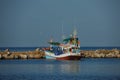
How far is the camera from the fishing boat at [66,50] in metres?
106

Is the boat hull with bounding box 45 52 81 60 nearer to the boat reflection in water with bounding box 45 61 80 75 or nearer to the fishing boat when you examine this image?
the fishing boat

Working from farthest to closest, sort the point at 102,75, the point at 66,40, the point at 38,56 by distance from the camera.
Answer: the point at 38,56
the point at 66,40
the point at 102,75

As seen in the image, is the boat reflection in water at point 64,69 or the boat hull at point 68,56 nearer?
the boat reflection in water at point 64,69

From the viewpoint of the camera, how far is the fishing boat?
105875 mm

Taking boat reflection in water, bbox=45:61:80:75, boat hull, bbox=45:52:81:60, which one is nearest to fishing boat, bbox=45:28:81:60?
boat hull, bbox=45:52:81:60

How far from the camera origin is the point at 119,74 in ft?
228

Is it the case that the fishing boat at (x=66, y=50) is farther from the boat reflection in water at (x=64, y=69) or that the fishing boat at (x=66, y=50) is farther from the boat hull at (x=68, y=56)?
the boat reflection in water at (x=64, y=69)

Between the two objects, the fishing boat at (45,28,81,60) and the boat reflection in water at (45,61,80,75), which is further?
the fishing boat at (45,28,81,60)

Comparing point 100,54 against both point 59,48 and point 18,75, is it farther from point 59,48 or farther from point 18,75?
point 18,75

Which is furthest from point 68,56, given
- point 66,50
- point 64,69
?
point 64,69

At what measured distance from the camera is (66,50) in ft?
353

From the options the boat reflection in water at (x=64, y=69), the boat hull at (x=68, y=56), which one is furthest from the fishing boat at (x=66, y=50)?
the boat reflection in water at (x=64, y=69)

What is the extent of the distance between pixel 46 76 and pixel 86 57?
56820mm

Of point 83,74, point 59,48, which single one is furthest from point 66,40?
point 83,74
